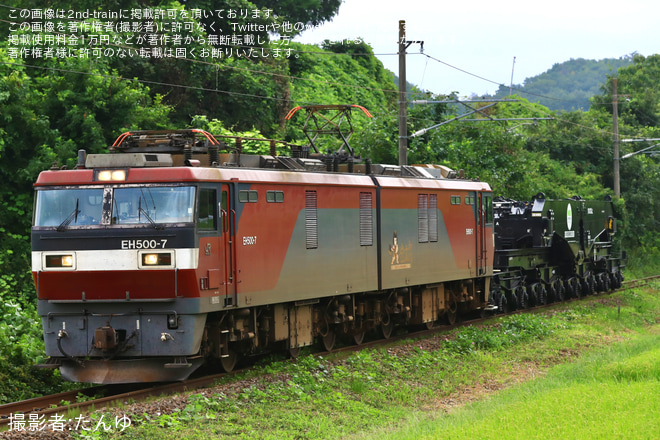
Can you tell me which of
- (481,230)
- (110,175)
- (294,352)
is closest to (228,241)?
(110,175)

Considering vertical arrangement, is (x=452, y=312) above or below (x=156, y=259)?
below

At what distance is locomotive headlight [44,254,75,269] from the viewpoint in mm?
12164

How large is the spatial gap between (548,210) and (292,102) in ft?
40.1

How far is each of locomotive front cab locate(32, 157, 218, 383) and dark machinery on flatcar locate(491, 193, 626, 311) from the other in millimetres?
13252

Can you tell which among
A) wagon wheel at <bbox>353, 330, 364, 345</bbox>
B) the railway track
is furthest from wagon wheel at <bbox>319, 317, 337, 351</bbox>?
the railway track

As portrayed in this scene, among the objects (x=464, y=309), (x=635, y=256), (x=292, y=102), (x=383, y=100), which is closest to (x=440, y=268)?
(x=464, y=309)

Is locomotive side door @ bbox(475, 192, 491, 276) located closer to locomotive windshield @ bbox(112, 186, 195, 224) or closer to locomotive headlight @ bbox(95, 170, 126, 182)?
locomotive windshield @ bbox(112, 186, 195, 224)

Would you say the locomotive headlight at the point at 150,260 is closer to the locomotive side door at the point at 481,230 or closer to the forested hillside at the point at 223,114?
the forested hillside at the point at 223,114

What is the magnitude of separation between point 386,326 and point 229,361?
565cm

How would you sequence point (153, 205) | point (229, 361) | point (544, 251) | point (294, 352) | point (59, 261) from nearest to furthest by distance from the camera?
1. point (153, 205)
2. point (59, 261)
3. point (229, 361)
4. point (294, 352)
5. point (544, 251)

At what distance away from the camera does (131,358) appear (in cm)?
1241

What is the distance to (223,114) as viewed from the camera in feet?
106

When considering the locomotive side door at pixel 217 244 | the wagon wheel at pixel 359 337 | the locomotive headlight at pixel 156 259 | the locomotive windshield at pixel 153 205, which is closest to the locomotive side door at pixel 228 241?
the locomotive side door at pixel 217 244

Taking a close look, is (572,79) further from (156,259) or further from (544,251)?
(156,259)
